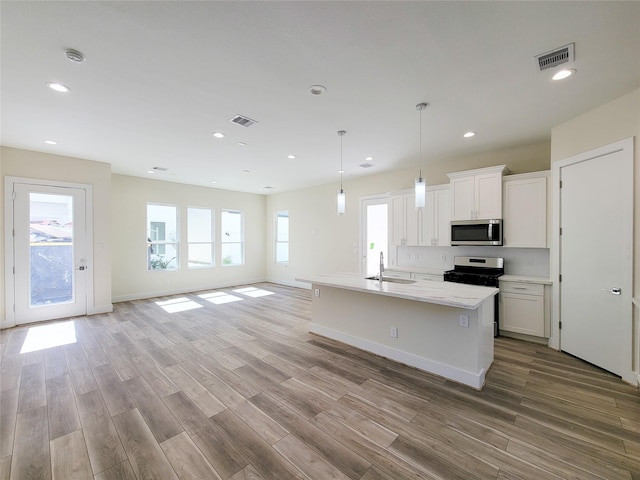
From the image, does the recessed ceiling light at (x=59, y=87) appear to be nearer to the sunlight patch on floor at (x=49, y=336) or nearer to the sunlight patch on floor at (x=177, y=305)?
the sunlight patch on floor at (x=49, y=336)

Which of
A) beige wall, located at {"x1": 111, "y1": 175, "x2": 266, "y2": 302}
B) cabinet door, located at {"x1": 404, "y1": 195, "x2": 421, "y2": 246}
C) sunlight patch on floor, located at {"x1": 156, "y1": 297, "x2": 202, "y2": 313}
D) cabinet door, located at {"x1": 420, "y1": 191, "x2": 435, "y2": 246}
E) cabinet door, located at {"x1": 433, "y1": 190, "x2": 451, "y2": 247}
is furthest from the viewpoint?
beige wall, located at {"x1": 111, "y1": 175, "x2": 266, "y2": 302}

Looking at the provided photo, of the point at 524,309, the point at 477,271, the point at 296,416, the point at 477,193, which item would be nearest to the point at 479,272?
the point at 477,271

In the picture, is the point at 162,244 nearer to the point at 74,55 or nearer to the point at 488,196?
the point at 74,55

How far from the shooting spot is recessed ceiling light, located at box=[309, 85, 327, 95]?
2604 mm

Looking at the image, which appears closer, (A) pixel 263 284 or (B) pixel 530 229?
(B) pixel 530 229

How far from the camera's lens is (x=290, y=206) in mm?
8195

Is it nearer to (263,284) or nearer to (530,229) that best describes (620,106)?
(530,229)

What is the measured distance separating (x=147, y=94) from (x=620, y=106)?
4.80 meters

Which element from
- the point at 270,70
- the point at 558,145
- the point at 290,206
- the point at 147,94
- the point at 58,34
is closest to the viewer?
the point at 58,34

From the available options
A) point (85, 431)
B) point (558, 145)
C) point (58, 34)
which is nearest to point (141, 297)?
point (85, 431)

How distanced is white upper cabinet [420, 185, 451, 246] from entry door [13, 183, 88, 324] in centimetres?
623

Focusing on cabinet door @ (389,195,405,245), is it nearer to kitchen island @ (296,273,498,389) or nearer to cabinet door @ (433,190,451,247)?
cabinet door @ (433,190,451,247)

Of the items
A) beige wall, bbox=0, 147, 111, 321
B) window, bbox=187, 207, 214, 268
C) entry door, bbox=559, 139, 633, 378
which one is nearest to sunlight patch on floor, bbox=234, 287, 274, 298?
window, bbox=187, 207, 214, 268

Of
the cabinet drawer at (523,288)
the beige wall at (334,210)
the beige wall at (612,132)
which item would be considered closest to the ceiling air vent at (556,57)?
the beige wall at (612,132)
